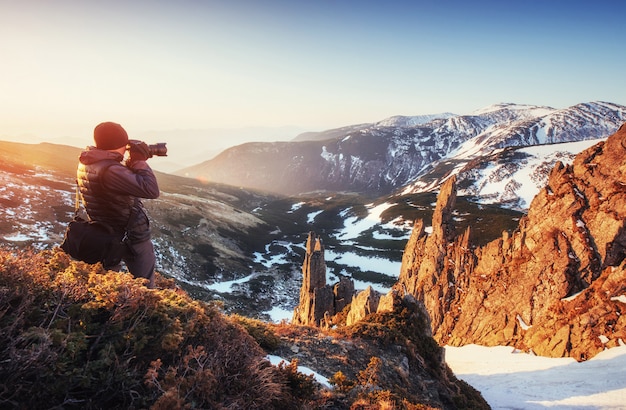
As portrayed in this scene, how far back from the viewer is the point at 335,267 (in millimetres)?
74625

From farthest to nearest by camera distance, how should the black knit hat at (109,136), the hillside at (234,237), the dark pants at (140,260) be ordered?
the hillside at (234,237), the dark pants at (140,260), the black knit hat at (109,136)

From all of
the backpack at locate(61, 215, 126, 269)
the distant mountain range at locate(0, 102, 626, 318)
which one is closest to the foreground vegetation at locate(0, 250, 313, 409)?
the backpack at locate(61, 215, 126, 269)

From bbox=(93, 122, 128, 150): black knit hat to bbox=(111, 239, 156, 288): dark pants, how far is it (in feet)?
5.62

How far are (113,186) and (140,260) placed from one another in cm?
146

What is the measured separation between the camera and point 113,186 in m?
5.28

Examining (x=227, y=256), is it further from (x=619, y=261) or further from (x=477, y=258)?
(x=619, y=261)

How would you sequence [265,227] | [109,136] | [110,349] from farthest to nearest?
[265,227], [109,136], [110,349]

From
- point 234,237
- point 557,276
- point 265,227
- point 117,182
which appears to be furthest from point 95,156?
point 265,227

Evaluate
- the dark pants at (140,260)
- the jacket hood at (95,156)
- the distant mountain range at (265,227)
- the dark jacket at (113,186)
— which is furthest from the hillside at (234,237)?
the jacket hood at (95,156)

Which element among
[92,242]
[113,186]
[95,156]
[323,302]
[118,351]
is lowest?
[323,302]

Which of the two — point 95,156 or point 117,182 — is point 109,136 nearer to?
point 95,156

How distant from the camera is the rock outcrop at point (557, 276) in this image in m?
25.9

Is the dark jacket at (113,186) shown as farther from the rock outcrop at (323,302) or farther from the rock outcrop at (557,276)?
the rock outcrop at (323,302)

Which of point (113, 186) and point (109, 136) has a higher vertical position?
point (109, 136)
